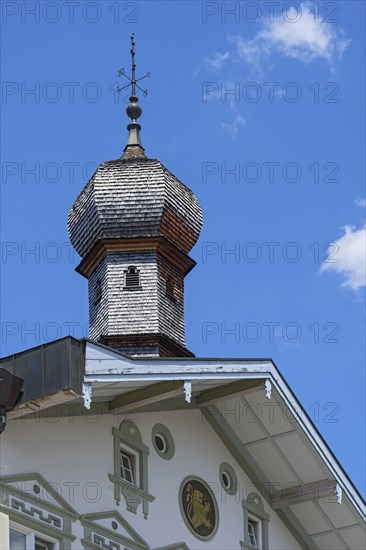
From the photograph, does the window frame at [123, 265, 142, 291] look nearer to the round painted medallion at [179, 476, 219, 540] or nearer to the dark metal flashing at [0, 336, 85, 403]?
the round painted medallion at [179, 476, 219, 540]

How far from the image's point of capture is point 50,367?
19.8 m

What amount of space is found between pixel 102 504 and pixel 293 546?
201 inches

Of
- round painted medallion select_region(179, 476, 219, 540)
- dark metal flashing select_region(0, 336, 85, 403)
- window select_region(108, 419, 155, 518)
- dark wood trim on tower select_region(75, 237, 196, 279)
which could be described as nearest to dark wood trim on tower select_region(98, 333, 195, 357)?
dark wood trim on tower select_region(75, 237, 196, 279)

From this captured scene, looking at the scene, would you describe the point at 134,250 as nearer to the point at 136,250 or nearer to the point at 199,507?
the point at 136,250


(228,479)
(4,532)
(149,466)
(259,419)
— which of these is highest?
(259,419)

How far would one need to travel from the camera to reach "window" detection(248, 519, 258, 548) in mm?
24203

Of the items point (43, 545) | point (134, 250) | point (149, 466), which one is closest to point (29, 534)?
point (43, 545)

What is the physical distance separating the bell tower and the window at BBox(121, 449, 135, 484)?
6.73m

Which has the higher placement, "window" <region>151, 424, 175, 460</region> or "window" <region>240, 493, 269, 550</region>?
"window" <region>151, 424, 175, 460</region>

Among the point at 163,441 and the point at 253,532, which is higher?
the point at 163,441

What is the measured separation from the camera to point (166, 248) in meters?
30.4

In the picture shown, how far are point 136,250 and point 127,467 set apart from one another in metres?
8.51

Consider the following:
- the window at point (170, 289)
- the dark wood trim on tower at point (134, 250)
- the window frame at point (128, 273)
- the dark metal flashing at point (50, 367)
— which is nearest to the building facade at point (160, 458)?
the dark metal flashing at point (50, 367)

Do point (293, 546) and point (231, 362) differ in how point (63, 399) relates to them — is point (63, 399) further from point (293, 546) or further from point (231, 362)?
point (293, 546)
